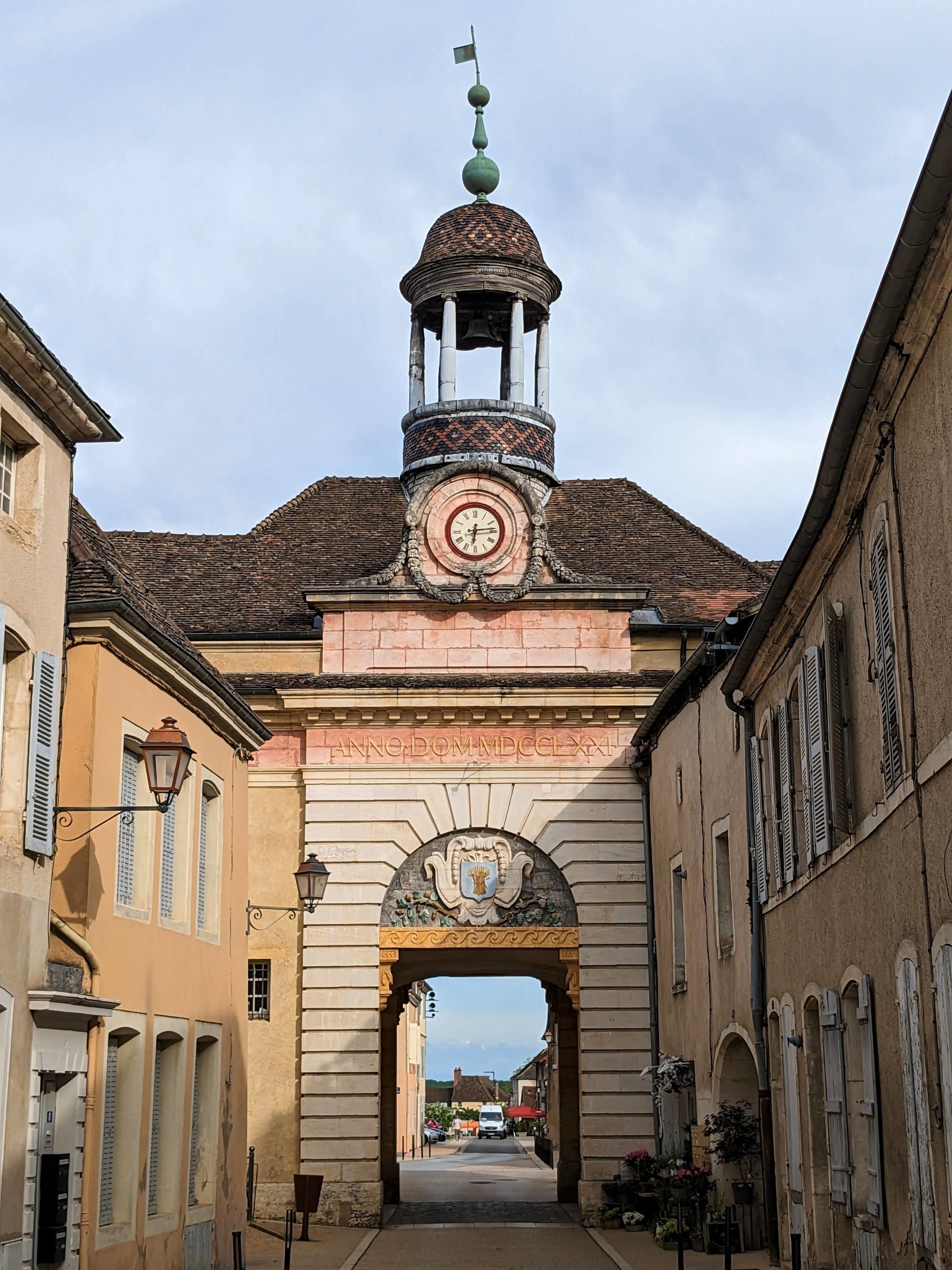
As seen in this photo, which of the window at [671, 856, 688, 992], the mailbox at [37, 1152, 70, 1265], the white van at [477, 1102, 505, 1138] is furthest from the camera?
the white van at [477, 1102, 505, 1138]

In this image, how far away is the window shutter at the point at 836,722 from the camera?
12.4 meters

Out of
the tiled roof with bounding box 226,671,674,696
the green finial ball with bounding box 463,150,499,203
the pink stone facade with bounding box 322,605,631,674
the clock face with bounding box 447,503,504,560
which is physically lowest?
the tiled roof with bounding box 226,671,674,696

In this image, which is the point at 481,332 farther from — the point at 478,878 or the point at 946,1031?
the point at 946,1031

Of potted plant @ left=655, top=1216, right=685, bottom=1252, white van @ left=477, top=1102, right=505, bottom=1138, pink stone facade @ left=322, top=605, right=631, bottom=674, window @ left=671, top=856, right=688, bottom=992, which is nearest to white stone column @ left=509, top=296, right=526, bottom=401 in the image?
pink stone facade @ left=322, top=605, right=631, bottom=674

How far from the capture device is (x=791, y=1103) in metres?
14.9

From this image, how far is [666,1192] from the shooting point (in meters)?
21.1

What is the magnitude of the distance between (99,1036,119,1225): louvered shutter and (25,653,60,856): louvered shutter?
232 cm

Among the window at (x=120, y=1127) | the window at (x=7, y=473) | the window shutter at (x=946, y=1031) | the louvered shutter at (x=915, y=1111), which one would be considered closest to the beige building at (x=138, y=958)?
the window at (x=120, y=1127)

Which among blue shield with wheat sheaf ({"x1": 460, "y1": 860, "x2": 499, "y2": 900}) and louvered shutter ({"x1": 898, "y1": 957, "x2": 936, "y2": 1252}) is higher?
blue shield with wheat sheaf ({"x1": 460, "y1": 860, "x2": 499, "y2": 900})

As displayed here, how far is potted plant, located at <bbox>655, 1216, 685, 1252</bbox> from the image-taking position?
1958cm

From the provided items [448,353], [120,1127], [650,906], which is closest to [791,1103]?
[120,1127]

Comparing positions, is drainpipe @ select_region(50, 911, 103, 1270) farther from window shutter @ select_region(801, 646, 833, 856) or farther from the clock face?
the clock face

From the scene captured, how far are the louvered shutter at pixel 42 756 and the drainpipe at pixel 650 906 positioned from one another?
13.7 metres

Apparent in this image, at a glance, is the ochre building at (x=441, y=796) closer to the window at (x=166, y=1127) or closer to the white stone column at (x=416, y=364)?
the white stone column at (x=416, y=364)
